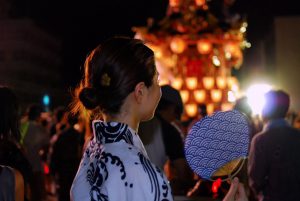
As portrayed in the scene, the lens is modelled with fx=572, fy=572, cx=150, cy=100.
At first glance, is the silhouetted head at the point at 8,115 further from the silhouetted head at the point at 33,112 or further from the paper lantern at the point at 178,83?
the paper lantern at the point at 178,83

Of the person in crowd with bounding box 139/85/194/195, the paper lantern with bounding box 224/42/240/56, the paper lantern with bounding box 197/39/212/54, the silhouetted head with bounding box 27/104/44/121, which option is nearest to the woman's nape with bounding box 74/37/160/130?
the person in crowd with bounding box 139/85/194/195

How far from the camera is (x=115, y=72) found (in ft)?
6.20

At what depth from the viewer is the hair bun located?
1.95 metres

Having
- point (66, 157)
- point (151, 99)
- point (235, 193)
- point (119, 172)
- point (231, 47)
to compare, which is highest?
point (231, 47)

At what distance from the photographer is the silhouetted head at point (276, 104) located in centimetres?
426

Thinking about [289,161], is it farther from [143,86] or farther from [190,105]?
[190,105]

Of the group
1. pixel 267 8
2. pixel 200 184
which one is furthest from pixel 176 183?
pixel 267 8

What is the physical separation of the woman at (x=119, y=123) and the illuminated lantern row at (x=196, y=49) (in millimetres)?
15970

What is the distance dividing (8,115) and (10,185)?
507 mm

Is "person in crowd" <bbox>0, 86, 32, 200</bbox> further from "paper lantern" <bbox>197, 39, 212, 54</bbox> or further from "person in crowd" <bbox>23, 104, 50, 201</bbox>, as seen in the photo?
"paper lantern" <bbox>197, 39, 212, 54</bbox>

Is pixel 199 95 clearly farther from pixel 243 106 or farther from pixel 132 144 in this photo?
pixel 132 144

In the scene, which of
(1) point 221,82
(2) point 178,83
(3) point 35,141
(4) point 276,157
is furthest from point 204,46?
(4) point 276,157

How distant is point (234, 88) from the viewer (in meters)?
19.3

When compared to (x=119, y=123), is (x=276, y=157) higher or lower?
lower
